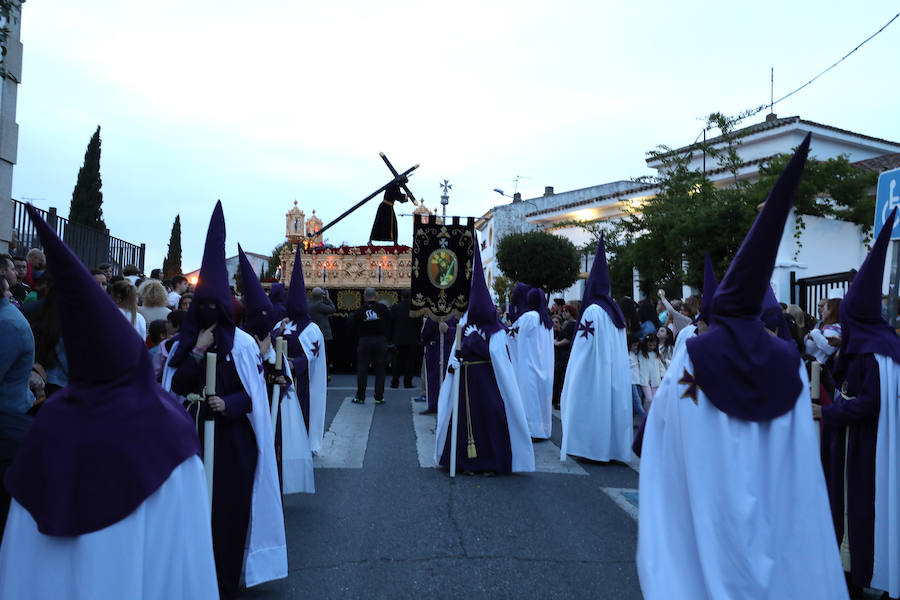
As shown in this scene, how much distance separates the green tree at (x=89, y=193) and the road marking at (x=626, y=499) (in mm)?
29877

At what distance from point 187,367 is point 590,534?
10.9 feet

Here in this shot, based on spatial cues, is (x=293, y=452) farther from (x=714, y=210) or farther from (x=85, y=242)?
(x=714, y=210)

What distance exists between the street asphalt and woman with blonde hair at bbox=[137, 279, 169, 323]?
241 cm

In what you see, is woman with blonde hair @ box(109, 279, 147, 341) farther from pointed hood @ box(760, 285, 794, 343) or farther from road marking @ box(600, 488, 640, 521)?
pointed hood @ box(760, 285, 794, 343)

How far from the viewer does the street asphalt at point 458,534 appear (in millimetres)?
4965

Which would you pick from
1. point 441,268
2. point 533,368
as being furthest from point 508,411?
point 441,268

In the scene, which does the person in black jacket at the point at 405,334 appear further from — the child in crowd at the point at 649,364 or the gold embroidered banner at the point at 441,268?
the child in crowd at the point at 649,364

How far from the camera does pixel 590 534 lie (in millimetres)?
6074

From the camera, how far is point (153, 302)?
8.50 m

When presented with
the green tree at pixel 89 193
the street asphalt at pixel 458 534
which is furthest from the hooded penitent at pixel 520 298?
the green tree at pixel 89 193

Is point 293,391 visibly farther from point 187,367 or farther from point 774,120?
point 774,120

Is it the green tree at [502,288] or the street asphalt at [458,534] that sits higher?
the green tree at [502,288]

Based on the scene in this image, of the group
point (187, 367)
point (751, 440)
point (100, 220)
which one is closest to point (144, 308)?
point (187, 367)

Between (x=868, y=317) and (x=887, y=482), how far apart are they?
0.96 meters
